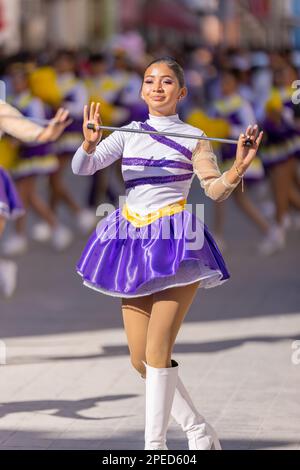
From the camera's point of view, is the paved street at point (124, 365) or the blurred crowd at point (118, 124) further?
the blurred crowd at point (118, 124)

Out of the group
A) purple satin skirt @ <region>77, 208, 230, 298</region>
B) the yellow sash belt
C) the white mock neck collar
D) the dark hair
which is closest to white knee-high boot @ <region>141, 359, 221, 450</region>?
purple satin skirt @ <region>77, 208, 230, 298</region>

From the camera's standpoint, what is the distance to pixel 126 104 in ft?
52.4

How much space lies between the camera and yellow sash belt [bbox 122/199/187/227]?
606 cm

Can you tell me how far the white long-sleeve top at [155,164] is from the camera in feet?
19.9

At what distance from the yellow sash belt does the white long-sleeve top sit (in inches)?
0.7

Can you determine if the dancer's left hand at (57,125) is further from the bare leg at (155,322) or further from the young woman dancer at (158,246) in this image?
the bare leg at (155,322)

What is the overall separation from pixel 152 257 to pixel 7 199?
3.60m

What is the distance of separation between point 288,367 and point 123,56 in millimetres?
10744

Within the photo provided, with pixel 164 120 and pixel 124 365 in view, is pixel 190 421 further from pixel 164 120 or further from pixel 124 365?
pixel 124 365

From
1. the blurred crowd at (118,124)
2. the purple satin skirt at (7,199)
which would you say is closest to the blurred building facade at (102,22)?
the blurred crowd at (118,124)

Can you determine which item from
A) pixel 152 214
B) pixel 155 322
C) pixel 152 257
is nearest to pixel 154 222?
pixel 152 214

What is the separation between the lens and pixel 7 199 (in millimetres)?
9367

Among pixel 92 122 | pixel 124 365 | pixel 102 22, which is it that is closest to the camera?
pixel 92 122

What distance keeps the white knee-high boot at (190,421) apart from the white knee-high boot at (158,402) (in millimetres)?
116
